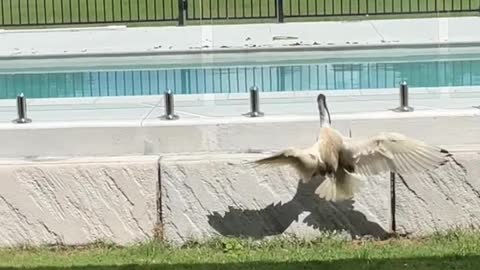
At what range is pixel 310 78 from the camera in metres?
11.8

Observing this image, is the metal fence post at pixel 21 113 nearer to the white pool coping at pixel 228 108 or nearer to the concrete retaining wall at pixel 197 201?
the white pool coping at pixel 228 108

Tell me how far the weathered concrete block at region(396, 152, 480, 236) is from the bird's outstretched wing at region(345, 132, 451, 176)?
14 centimetres

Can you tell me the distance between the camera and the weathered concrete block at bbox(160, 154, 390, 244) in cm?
636

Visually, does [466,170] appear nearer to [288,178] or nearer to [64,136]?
[288,178]

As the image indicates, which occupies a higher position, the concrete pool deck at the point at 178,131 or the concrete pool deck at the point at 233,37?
the concrete pool deck at the point at 233,37

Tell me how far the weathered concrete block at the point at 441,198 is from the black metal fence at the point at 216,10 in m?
12.5

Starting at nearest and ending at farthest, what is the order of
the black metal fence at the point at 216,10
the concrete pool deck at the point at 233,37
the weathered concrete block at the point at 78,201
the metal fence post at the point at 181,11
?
the weathered concrete block at the point at 78,201
the concrete pool deck at the point at 233,37
the metal fence post at the point at 181,11
the black metal fence at the point at 216,10

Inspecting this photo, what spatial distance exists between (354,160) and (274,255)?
0.70 m

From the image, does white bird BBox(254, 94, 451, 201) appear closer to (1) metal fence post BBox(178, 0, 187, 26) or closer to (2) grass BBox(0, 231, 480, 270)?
(2) grass BBox(0, 231, 480, 270)

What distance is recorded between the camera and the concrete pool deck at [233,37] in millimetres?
15352

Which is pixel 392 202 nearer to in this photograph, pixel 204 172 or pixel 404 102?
pixel 204 172

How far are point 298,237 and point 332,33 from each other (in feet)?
34.4

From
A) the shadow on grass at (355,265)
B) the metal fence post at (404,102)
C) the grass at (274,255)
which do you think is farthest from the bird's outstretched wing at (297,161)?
the metal fence post at (404,102)

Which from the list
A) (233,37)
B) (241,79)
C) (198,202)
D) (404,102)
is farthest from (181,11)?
(198,202)
